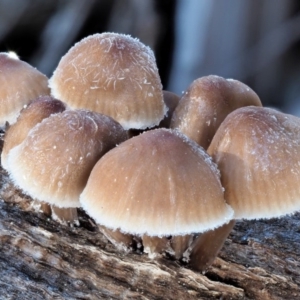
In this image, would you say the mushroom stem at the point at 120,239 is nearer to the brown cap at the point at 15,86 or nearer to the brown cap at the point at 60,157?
the brown cap at the point at 60,157

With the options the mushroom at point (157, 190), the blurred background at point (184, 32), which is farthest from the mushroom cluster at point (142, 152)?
the blurred background at point (184, 32)

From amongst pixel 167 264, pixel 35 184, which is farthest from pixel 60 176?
pixel 167 264

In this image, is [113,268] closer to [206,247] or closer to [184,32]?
[206,247]

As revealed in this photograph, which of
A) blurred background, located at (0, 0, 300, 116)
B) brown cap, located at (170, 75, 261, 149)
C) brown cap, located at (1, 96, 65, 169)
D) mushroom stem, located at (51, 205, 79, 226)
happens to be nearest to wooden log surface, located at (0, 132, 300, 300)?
mushroom stem, located at (51, 205, 79, 226)

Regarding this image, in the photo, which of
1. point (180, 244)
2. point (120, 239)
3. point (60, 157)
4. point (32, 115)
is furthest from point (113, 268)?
point (32, 115)

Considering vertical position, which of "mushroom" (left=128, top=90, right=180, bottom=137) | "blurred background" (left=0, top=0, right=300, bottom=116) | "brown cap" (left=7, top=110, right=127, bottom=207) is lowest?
"brown cap" (left=7, top=110, right=127, bottom=207)

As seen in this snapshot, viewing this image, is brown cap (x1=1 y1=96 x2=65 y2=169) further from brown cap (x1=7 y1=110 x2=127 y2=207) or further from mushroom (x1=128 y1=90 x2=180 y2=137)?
mushroom (x1=128 y1=90 x2=180 y2=137)
